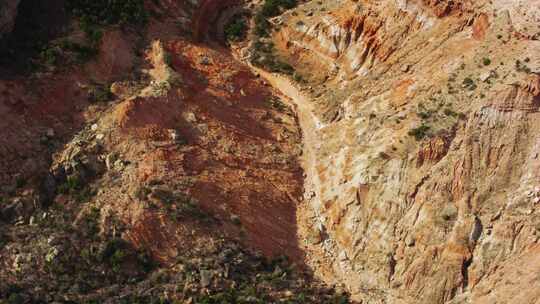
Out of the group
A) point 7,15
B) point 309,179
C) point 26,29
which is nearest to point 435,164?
point 309,179

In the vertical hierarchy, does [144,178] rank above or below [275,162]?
below

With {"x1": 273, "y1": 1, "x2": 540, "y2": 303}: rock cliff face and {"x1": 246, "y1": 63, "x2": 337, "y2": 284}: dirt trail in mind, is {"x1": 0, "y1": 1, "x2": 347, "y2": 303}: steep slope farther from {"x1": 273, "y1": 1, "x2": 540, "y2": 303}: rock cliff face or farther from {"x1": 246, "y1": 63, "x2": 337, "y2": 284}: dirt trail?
{"x1": 273, "y1": 1, "x2": 540, "y2": 303}: rock cliff face

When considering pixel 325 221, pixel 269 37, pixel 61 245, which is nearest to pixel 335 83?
pixel 269 37

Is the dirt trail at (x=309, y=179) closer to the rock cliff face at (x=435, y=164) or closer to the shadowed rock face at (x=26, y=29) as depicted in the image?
the rock cliff face at (x=435, y=164)

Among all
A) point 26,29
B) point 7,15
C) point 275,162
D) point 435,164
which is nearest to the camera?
point 435,164

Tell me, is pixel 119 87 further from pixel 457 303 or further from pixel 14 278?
pixel 457 303

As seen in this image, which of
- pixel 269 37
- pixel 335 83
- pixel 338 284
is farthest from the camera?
pixel 269 37

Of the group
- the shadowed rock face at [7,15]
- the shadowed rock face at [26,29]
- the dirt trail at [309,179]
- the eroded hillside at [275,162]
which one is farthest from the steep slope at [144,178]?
the shadowed rock face at [7,15]

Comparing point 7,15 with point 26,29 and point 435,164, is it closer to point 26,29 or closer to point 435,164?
point 26,29
